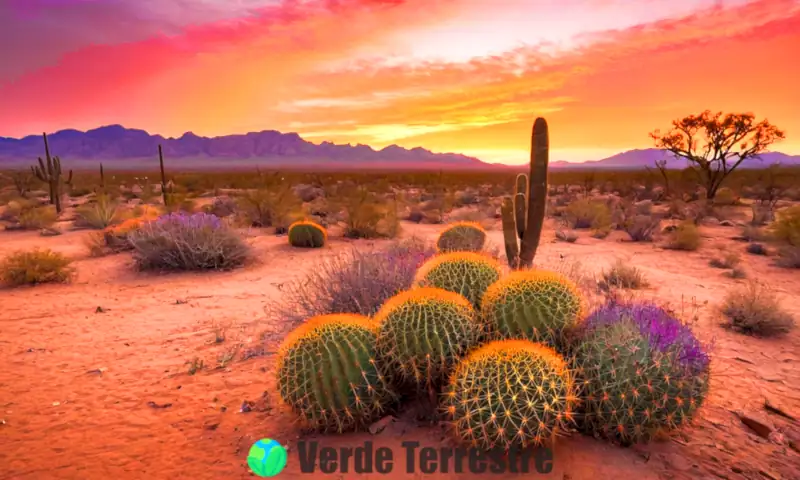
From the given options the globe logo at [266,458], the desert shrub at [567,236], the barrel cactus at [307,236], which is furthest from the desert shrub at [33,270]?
the desert shrub at [567,236]

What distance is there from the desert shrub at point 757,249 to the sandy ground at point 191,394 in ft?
9.49

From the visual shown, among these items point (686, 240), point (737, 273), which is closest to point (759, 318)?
point (737, 273)

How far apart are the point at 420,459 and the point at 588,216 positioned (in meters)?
13.8

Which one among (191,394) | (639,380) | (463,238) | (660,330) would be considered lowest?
(191,394)

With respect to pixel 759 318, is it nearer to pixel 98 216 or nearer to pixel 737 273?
pixel 737 273

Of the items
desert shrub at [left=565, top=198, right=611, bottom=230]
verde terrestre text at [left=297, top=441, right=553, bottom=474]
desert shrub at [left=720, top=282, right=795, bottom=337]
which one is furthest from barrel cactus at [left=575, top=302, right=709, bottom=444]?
desert shrub at [left=565, top=198, right=611, bottom=230]

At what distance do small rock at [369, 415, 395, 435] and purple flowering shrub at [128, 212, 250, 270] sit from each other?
6.93 meters

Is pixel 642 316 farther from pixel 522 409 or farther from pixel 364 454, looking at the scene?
pixel 364 454

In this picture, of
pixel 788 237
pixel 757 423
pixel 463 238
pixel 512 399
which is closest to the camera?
pixel 512 399

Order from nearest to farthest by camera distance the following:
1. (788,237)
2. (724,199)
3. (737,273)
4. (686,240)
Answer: (737,273), (788,237), (686,240), (724,199)

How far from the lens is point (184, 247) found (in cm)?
950

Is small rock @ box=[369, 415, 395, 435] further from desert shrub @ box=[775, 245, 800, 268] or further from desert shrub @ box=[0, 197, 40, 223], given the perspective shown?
A: desert shrub @ box=[0, 197, 40, 223]

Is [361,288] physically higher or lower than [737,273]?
higher

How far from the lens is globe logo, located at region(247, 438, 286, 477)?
3.24 m
